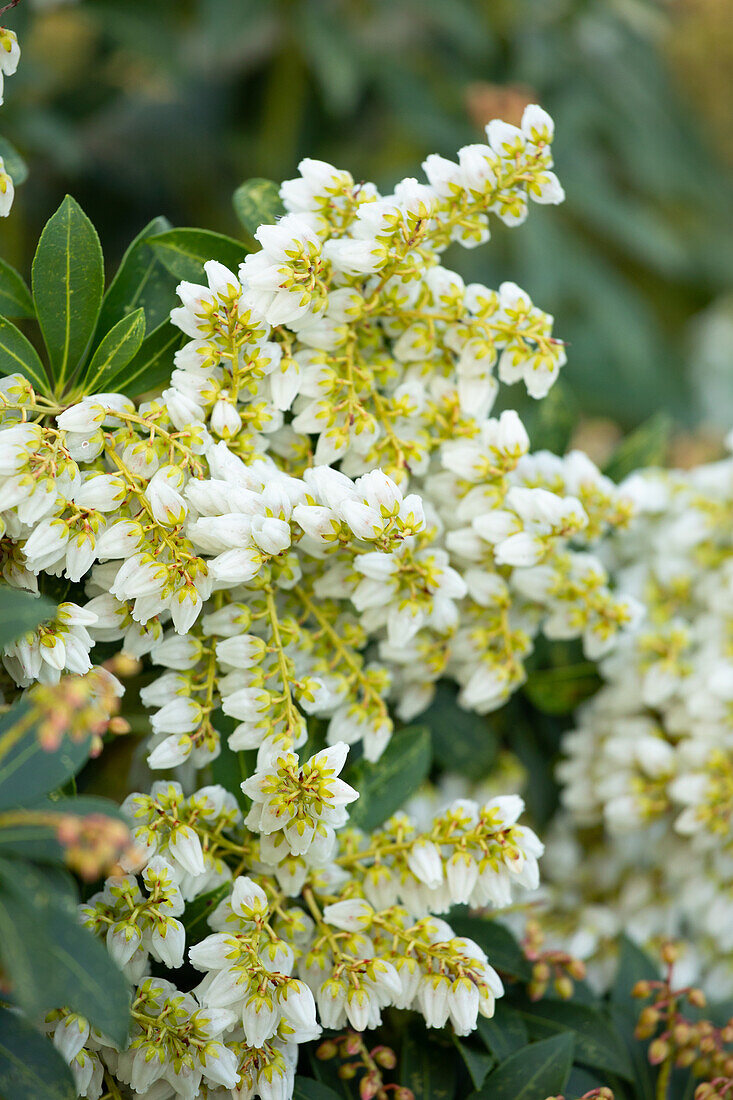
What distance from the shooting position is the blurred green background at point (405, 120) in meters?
1.30

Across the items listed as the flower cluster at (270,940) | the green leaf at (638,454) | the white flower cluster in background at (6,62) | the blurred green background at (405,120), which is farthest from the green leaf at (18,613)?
the blurred green background at (405,120)

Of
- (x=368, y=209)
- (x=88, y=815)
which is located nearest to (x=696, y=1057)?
(x=88, y=815)

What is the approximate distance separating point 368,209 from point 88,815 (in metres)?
0.36

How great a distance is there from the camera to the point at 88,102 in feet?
4.42

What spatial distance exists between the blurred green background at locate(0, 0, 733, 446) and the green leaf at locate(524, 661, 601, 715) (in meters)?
0.58

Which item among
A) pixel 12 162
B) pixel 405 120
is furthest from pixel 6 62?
pixel 405 120

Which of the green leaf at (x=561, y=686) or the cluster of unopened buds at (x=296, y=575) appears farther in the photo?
the green leaf at (x=561, y=686)

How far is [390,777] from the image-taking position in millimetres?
625

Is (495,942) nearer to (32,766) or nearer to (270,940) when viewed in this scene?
(270,940)

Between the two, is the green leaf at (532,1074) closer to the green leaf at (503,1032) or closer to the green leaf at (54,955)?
the green leaf at (503,1032)

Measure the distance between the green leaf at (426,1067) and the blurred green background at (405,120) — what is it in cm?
87

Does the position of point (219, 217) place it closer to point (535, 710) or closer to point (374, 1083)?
point (535, 710)

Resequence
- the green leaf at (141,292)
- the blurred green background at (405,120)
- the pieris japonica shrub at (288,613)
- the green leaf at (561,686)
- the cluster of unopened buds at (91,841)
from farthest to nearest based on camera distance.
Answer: the blurred green background at (405,120) < the green leaf at (561,686) < the green leaf at (141,292) < the pieris japonica shrub at (288,613) < the cluster of unopened buds at (91,841)

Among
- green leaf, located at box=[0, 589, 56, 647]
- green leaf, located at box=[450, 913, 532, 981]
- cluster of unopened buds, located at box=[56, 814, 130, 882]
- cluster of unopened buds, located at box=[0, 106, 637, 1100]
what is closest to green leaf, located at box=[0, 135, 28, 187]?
cluster of unopened buds, located at box=[0, 106, 637, 1100]
